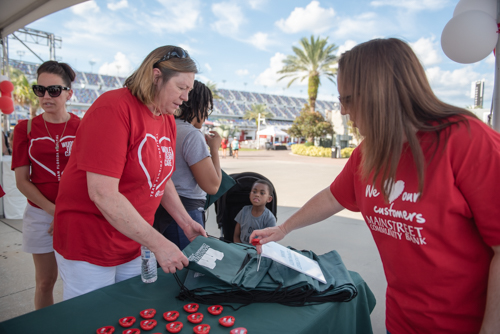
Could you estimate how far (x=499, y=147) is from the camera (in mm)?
881

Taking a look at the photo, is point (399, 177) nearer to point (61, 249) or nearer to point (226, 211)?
point (61, 249)

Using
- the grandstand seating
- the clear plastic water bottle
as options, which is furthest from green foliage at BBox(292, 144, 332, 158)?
the grandstand seating

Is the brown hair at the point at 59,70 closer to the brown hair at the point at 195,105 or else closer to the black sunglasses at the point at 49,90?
the black sunglasses at the point at 49,90

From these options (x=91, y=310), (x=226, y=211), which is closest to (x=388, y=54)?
(x=91, y=310)

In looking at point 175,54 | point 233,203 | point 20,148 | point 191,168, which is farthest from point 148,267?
point 233,203

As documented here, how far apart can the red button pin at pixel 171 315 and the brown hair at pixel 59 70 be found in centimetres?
179

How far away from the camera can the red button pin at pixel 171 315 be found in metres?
1.21

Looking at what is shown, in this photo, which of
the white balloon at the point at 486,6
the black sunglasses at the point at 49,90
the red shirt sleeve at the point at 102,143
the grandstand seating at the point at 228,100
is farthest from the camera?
the grandstand seating at the point at 228,100

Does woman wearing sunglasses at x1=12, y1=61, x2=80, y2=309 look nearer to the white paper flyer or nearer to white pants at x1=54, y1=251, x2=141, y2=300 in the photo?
white pants at x1=54, y1=251, x2=141, y2=300

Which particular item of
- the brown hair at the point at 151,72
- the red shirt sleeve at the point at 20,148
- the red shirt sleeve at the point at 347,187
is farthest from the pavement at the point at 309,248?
the brown hair at the point at 151,72

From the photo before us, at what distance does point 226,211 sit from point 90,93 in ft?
200

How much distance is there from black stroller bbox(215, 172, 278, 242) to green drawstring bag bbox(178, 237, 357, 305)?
2.13 m

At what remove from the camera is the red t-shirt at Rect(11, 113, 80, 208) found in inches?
83.7

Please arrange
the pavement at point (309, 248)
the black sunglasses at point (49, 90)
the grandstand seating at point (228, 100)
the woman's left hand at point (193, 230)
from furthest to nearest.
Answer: the grandstand seating at point (228, 100)
the pavement at point (309, 248)
the black sunglasses at point (49, 90)
the woman's left hand at point (193, 230)
